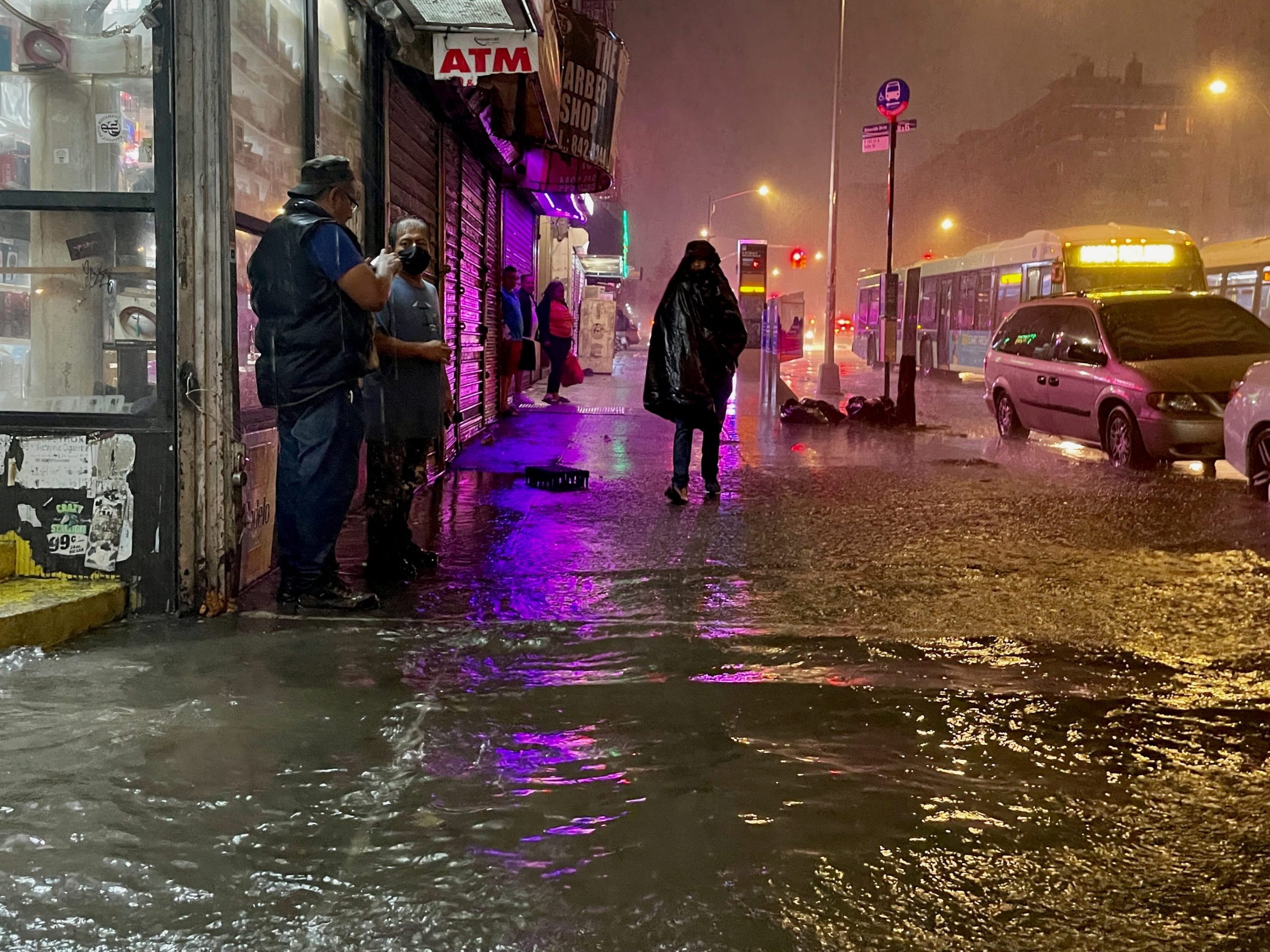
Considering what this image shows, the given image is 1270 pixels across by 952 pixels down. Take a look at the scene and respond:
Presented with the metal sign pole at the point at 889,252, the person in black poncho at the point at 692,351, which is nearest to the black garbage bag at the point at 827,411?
the metal sign pole at the point at 889,252

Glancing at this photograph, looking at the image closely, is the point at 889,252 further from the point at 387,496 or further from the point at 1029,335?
the point at 387,496

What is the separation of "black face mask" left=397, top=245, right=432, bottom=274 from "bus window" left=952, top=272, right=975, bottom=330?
24.1 metres

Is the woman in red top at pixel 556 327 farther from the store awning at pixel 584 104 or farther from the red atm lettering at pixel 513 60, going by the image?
the red atm lettering at pixel 513 60

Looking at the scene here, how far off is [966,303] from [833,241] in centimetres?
557

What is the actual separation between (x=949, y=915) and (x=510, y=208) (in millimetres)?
15932

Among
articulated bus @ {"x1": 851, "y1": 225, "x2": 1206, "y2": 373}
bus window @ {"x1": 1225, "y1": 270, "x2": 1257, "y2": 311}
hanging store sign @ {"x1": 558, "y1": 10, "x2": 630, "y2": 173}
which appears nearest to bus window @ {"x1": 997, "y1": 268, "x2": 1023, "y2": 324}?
articulated bus @ {"x1": 851, "y1": 225, "x2": 1206, "y2": 373}

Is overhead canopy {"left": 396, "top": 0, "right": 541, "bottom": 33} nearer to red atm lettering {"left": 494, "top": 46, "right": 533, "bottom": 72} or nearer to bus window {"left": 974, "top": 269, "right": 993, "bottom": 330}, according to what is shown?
red atm lettering {"left": 494, "top": 46, "right": 533, "bottom": 72}

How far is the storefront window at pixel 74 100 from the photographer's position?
5.12 meters

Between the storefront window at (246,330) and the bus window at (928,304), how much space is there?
27.2 meters

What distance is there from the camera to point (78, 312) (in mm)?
5355

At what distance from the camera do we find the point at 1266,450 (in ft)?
29.2

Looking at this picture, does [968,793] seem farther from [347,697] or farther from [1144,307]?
[1144,307]

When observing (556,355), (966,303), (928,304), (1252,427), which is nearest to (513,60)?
(1252,427)

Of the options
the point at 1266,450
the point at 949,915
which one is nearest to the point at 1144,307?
the point at 1266,450
